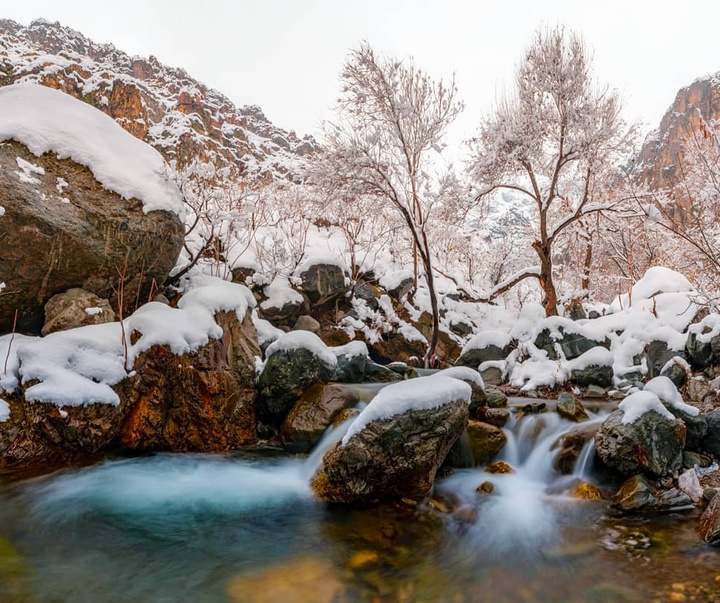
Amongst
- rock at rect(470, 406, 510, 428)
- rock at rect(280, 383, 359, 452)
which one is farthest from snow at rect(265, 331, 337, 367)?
rock at rect(470, 406, 510, 428)

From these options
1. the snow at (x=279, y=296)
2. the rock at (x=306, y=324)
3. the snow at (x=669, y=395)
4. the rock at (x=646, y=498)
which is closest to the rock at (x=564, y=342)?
the snow at (x=669, y=395)

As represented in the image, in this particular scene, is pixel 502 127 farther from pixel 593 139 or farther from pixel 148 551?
pixel 148 551

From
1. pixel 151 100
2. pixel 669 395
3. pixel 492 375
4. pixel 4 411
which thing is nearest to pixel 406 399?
pixel 669 395

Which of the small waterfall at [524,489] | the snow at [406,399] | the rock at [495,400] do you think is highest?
the snow at [406,399]

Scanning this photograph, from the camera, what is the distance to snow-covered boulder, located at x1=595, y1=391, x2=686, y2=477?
181 inches

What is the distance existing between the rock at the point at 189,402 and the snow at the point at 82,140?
3130 millimetres

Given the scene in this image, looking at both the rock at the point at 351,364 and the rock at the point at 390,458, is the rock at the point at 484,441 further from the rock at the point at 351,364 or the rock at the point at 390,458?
the rock at the point at 351,364

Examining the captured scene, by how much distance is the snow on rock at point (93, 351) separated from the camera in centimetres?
517

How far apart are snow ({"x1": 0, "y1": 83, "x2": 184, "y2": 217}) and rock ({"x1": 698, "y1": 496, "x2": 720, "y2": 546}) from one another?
8.67 m

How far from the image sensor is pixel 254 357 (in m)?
7.17

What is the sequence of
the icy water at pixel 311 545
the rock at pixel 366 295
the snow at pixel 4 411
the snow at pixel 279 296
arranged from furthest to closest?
the rock at pixel 366 295 < the snow at pixel 279 296 < the snow at pixel 4 411 < the icy water at pixel 311 545

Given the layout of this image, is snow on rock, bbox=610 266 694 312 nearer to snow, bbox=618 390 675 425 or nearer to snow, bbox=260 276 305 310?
snow, bbox=618 390 675 425

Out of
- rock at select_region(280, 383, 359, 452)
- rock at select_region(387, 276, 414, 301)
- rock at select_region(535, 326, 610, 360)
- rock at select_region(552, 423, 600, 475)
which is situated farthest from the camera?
rock at select_region(387, 276, 414, 301)

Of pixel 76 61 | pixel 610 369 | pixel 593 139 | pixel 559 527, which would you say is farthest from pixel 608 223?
pixel 76 61
